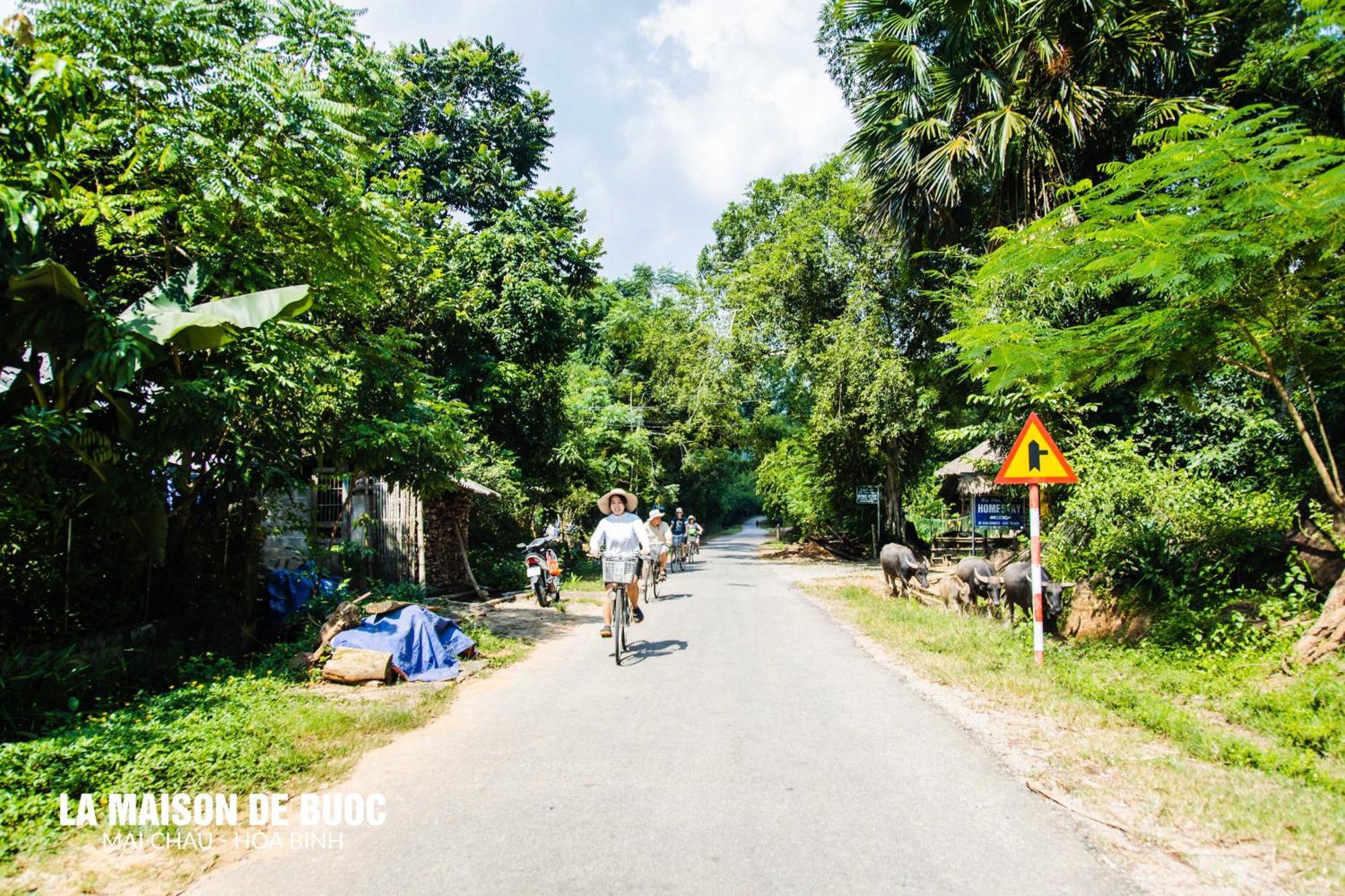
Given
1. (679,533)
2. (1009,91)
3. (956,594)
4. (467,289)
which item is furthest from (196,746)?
(679,533)

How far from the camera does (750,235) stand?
28.4m

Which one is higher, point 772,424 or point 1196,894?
point 772,424

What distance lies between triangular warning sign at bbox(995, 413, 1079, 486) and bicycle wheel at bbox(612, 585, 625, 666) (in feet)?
13.9

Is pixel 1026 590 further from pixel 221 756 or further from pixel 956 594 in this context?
pixel 221 756

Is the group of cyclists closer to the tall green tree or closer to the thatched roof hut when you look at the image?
the tall green tree

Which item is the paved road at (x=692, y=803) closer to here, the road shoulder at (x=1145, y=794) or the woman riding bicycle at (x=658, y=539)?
the road shoulder at (x=1145, y=794)

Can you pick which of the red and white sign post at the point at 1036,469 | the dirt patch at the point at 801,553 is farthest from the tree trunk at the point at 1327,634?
the dirt patch at the point at 801,553

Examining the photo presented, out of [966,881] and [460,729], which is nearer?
[966,881]

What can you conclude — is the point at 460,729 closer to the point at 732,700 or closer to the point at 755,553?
the point at 732,700

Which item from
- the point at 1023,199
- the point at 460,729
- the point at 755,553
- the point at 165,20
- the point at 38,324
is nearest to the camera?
the point at 38,324

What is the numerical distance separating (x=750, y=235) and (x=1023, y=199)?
51.2 feet

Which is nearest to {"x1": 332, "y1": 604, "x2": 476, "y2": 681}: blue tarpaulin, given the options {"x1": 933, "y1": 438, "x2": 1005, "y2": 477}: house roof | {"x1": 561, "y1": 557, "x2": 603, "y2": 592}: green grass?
{"x1": 561, "y1": 557, "x2": 603, "y2": 592}: green grass

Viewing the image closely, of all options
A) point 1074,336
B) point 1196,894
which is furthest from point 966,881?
point 1074,336

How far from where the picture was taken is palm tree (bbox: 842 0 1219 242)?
39.2 feet
